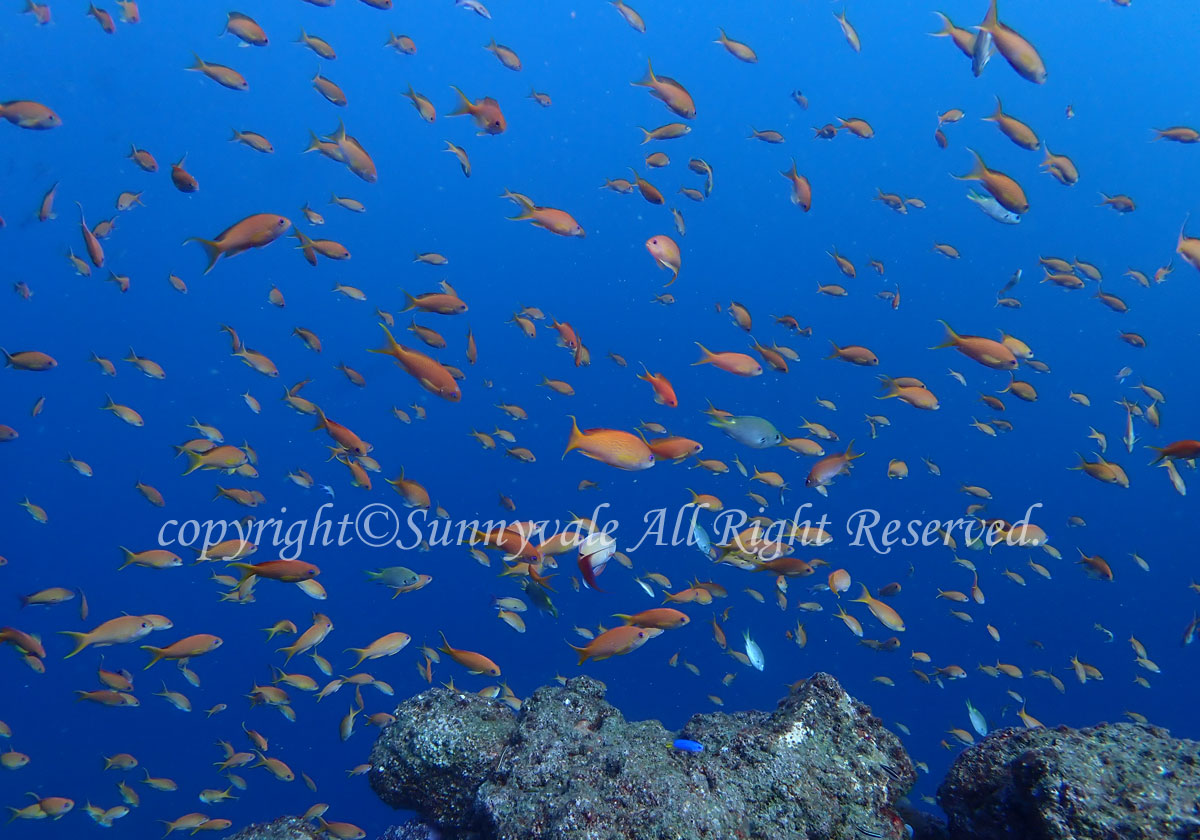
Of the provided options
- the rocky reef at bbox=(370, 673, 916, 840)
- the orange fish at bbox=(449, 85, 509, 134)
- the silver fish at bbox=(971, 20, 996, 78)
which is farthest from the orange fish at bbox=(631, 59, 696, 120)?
the rocky reef at bbox=(370, 673, 916, 840)

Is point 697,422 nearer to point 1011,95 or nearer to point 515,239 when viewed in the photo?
point 515,239

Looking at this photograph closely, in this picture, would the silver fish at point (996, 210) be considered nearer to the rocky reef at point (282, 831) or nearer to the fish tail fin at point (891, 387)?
the fish tail fin at point (891, 387)

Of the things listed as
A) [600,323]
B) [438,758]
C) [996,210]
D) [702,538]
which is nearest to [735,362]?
[702,538]

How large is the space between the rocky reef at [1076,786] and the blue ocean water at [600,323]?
23020 mm

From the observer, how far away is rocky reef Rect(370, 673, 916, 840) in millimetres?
Answer: 2826

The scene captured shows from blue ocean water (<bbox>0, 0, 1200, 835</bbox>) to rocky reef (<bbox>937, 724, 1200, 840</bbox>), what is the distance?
23020 millimetres

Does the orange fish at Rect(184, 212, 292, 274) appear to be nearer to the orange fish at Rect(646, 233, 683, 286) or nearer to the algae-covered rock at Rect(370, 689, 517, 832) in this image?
the orange fish at Rect(646, 233, 683, 286)

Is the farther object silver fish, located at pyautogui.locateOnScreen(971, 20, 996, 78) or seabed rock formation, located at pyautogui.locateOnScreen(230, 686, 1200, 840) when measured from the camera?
silver fish, located at pyautogui.locateOnScreen(971, 20, 996, 78)

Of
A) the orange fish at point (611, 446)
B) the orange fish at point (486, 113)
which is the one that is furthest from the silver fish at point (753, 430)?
the orange fish at point (486, 113)

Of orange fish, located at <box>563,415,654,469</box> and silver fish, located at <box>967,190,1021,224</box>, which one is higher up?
silver fish, located at <box>967,190,1021,224</box>

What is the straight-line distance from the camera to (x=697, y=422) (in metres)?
31.1

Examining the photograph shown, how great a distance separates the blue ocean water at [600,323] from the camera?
30.0 meters

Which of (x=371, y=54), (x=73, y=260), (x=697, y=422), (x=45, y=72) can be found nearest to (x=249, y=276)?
(x=45, y=72)

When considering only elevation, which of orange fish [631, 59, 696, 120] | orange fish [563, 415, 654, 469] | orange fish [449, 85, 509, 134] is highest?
orange fish [631, 59, 696, 120]
